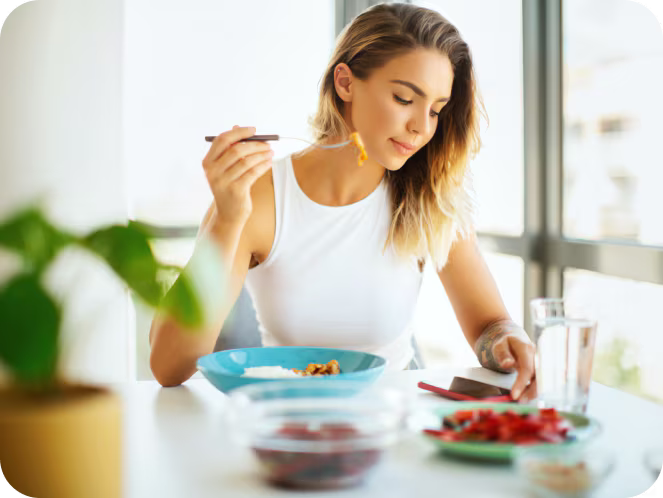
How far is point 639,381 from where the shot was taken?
94.2 inches

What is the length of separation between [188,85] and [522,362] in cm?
254

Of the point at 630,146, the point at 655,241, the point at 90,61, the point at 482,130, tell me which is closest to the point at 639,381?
the point at 655,241

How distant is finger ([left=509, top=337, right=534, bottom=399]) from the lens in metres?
1.08

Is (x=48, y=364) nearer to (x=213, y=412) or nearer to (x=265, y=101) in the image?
(x=213, y=412)

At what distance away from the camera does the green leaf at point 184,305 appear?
48 centimetres

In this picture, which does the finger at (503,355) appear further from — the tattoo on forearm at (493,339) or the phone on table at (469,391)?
the phone on table at (469,391)

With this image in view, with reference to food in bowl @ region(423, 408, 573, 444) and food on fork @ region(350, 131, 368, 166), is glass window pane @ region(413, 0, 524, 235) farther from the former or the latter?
food in bowl @ region(423, 408, 573, 444)

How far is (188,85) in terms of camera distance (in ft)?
10.8

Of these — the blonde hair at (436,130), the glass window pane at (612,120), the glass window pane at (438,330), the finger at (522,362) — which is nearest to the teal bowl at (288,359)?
the finger at (522,362)

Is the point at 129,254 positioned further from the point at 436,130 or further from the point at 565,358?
the point at 436,130

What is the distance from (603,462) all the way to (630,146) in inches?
78.0

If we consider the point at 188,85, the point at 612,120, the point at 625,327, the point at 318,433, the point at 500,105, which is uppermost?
the point at 188,85

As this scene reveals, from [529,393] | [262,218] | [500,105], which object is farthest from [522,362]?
[500,105]

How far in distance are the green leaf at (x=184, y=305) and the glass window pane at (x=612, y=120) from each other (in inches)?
80.5
